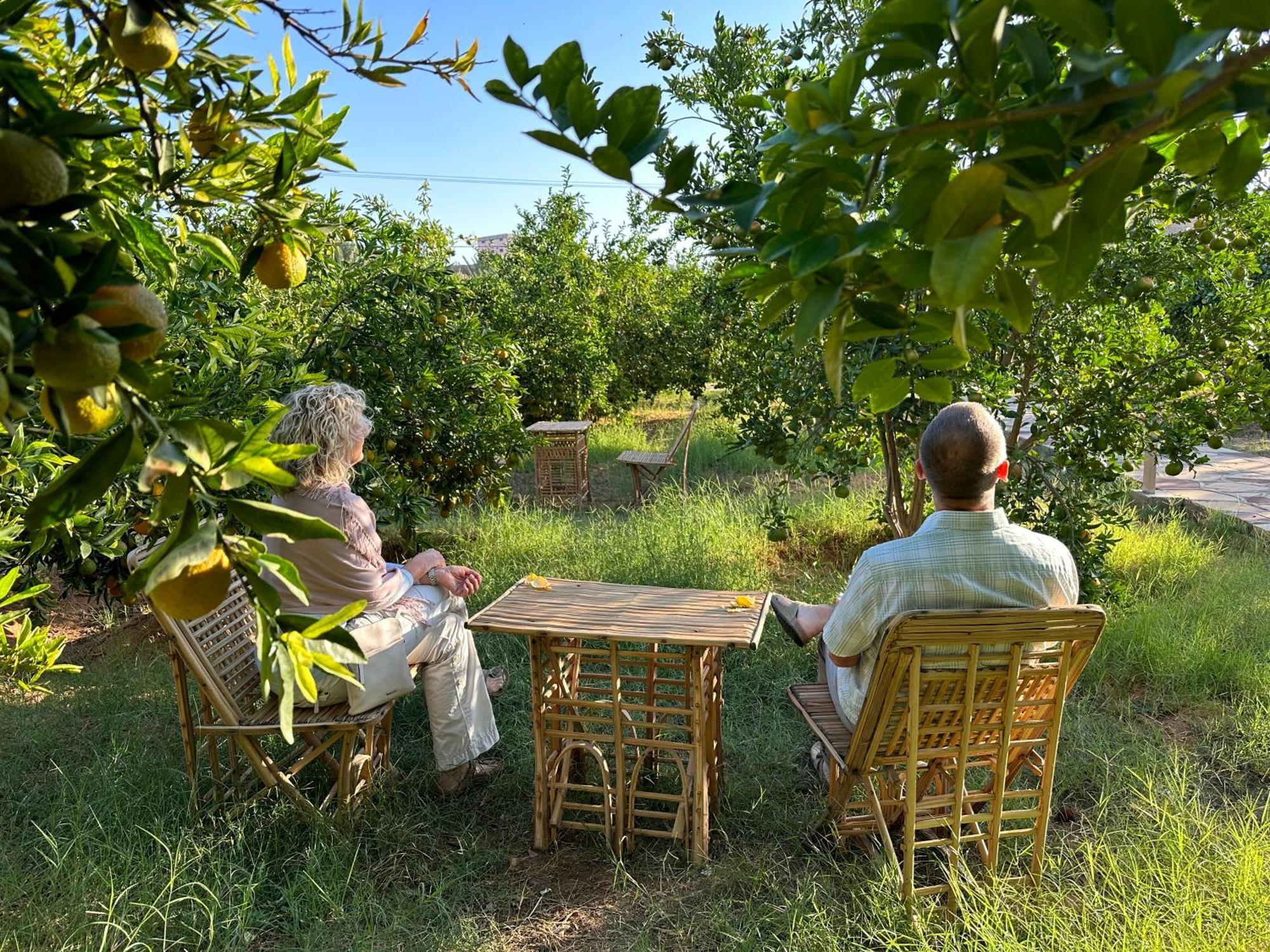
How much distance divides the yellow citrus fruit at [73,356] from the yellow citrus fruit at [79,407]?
0.02 meters

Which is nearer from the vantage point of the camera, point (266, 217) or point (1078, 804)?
point (266, 217)

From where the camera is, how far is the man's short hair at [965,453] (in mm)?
2094

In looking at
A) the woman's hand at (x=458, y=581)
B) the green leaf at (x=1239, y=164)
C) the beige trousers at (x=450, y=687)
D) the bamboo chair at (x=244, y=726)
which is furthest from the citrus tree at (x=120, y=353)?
the woman's hand at (x=458, y=581)

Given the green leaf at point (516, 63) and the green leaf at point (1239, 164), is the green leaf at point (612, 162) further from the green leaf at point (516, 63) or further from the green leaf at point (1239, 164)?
the green leaf at point (1239, 164)

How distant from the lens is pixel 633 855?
2.53 metres

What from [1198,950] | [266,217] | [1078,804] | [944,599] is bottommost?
[1078,804]

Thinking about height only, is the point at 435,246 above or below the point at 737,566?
above

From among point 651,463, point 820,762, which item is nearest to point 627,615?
point 820,762

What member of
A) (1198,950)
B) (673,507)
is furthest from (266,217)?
(673,507)

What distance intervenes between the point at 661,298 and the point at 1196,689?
941 centimetres

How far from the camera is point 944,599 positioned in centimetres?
209

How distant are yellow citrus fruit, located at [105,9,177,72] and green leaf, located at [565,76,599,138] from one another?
1.14 feet

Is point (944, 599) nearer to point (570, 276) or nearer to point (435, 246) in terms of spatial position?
point (435, 246)

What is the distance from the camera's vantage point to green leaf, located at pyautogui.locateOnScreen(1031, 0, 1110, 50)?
52cm
